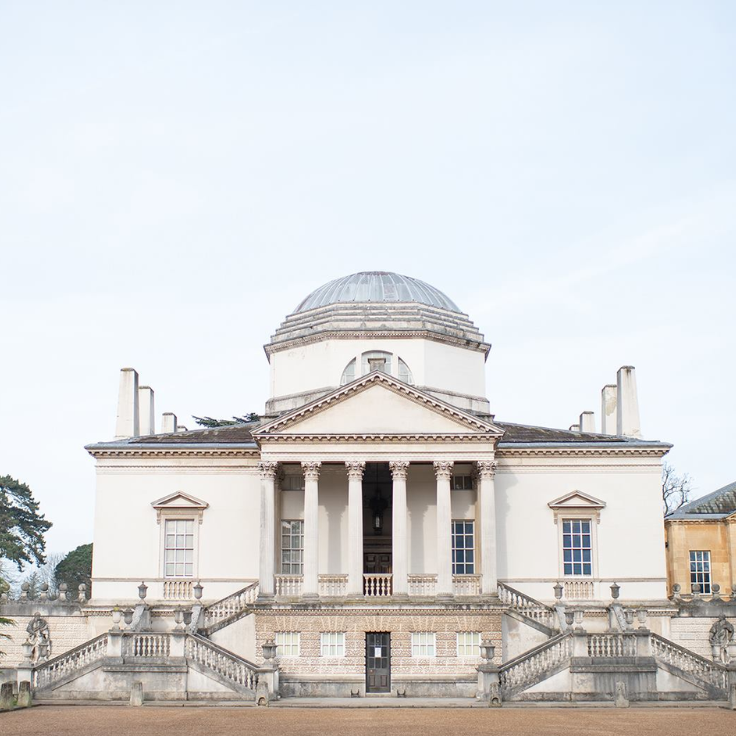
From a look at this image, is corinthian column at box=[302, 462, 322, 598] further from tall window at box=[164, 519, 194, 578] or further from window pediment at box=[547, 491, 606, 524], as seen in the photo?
window pediment at box=[547, 491, 606, 524]

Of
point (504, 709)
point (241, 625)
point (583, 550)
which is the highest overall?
point (583, 550)

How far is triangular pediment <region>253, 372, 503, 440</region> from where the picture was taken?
4066 cm

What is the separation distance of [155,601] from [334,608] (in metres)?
7.47

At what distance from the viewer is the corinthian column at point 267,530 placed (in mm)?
39812

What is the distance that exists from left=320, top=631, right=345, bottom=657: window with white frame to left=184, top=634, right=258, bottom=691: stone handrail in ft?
13.1

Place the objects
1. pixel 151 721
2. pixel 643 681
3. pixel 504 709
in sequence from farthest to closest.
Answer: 1. pixel 643 681
2. pixel 504 709
3. pixel 151 721

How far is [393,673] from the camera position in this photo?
127 ft

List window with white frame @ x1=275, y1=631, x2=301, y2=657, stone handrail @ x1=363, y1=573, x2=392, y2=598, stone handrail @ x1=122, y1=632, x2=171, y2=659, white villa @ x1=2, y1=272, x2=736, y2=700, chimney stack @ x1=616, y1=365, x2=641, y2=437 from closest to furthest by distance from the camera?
stone handrail @ x1=122, y1=632, x2=171, y2=659, white villa @ x1=2, y1=272, x2=736, y2=700, window with white frame @ x1=275, y1=631, x2=301, y2=657, stone handrail @ x1=363, y1=573, x2=392, y2=598, chimney stack @ x1=616, y1=365, x2=641, y2=437

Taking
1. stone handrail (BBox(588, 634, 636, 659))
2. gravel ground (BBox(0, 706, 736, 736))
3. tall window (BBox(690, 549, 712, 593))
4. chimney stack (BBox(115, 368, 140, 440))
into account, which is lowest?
gravel ground (BBox(0, 706, 736, 736))

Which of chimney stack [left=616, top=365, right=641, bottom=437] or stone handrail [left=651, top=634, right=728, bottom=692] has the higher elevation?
chimney stack [left=616, top=365, right=641, bottom=437]

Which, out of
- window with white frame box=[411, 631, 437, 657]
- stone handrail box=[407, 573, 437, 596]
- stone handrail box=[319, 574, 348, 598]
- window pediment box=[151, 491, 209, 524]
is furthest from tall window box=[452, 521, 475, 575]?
window pediment box=[151, 491, 209, 524]

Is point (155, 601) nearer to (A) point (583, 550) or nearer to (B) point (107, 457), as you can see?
(B) point (107, 457)

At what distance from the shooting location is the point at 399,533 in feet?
132

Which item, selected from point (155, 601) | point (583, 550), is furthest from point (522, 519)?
point (155, 601)
